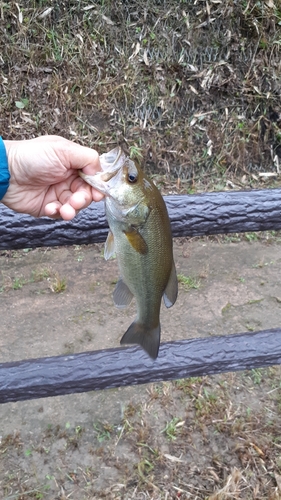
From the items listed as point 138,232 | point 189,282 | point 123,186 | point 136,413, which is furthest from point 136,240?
point 189,282

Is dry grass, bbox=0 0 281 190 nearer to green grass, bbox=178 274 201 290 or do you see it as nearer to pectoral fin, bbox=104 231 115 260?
green grass, bbox=178 274 201 290

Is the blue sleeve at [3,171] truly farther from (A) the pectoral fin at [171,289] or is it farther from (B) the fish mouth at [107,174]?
(A) the pectoral fin at [171,289]

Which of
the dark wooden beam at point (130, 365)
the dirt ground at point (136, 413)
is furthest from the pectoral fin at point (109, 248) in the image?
the dirt ground at point (136, 413)

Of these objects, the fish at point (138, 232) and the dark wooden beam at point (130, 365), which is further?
the dark wooden beam at point (130, 365)

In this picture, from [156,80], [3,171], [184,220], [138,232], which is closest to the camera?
[138,232]

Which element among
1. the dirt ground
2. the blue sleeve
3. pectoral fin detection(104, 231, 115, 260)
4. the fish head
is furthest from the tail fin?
the dirt ground

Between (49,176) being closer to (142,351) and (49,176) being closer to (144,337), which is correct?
(144,337)

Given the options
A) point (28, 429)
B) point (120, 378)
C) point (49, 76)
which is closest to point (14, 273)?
point (28, 429)
